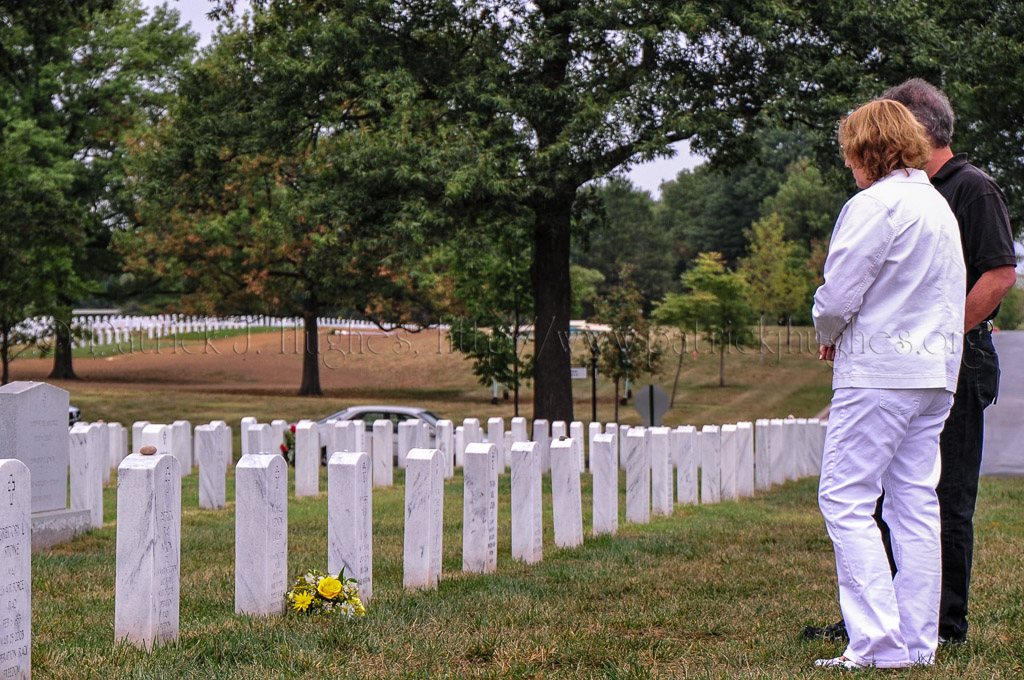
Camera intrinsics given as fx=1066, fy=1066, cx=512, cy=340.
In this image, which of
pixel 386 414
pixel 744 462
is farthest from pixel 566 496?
pixel 386 414

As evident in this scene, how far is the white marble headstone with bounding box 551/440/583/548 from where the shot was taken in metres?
8.26

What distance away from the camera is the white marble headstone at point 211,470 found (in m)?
12.1

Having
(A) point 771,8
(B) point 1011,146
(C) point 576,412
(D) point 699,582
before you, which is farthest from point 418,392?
(D) point 699,582

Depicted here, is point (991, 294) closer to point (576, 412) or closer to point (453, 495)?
point (453, 495)

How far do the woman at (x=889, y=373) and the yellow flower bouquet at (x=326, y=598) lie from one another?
224cm

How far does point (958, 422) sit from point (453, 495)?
993 cm

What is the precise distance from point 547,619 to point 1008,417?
44.9 ft

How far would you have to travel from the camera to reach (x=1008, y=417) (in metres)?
16.4

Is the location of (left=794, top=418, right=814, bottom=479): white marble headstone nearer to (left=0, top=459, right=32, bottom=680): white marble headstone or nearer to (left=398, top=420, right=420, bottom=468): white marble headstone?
(left=398, top=420, right=420, bottom=468): white marble headstone

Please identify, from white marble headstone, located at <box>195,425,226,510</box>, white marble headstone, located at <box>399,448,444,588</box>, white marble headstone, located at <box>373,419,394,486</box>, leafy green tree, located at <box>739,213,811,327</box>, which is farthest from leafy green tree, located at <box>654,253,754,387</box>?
white marble headstone, located at <box>399,448,444,588</box>

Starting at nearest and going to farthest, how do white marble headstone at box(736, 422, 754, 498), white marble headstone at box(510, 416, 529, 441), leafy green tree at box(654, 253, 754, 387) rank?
1. white marble headstone at box(736, 422, 754, 498)
2. white marble headstone at box(510, 416, 529, 441)
3. leafy green tree at box(654, 253, 754, 387)

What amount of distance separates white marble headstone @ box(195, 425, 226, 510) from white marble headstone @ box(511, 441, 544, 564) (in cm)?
572

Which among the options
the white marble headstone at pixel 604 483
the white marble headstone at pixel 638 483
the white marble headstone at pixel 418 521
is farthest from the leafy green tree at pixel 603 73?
the white marble headstone at pixel 418 521

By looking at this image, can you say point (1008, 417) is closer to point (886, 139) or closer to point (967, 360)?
point (967, 360)
